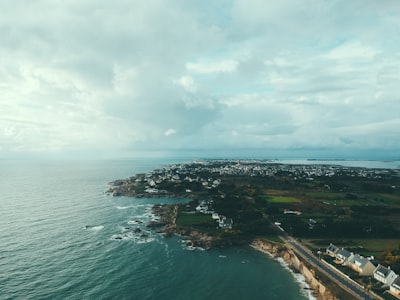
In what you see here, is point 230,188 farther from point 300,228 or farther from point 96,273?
point 96,273

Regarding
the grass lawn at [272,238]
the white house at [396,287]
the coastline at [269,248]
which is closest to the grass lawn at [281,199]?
the coastline at [269,248]

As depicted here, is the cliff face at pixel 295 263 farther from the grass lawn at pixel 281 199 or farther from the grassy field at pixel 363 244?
the grass lawn at pixel 281 199

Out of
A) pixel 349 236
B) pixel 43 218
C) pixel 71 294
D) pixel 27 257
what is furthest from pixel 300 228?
pixel 43 218

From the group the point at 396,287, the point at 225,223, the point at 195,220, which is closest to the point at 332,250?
the point at 396,287

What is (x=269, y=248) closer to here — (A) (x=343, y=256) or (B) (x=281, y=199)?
(A) (x=343, y=256)

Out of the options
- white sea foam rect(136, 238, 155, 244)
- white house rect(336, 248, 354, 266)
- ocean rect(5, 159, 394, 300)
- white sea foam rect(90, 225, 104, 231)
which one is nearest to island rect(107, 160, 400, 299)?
white house rect(336, 248, 354, 266)

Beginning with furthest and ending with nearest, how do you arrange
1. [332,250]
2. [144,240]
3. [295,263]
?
1. [144,240]
2. [332,250]
3. [295,263]
